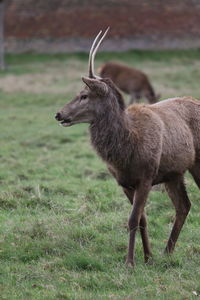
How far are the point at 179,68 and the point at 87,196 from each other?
1878 cm

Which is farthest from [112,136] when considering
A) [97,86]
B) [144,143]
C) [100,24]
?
[100,24]

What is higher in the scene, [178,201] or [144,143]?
[144,143]

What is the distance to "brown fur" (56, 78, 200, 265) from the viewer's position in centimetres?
676

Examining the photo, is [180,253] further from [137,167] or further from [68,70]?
[68,70]

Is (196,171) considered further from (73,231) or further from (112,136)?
(73,231)

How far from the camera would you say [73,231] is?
729cm

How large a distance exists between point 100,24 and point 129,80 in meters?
11.1

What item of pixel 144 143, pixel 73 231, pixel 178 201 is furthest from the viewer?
pixel 178 201

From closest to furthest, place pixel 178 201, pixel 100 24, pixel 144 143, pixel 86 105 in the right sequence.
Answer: pixel 144 143, pixel 86 105, pixel 178 201, pixel 100 24

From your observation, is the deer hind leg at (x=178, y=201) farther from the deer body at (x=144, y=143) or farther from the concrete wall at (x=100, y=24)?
the concrete wall at (x=100, y=24)

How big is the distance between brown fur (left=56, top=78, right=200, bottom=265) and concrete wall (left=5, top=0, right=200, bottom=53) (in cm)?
2384

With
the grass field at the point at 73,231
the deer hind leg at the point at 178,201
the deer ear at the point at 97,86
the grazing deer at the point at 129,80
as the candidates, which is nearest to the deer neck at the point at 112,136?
the deer ear at the point at 97,86

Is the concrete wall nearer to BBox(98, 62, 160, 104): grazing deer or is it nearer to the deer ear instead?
BBox(98, 62, 160, 104): grazing deer

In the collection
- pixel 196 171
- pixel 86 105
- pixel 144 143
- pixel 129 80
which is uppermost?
pixel 86 105
